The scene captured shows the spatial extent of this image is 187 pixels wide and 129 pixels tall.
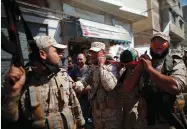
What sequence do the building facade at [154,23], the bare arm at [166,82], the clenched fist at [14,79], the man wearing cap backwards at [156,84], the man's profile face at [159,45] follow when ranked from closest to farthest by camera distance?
the clenched fist at [14,79], the bare arm at [166,82], the man wearing cap backwards at [156,84], the man's profile face at [159,45], the building facade at [154,23]

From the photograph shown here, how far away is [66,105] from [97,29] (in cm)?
703

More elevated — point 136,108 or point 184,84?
point 184,84

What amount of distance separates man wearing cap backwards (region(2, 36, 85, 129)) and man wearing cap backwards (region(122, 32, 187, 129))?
0.74 meters

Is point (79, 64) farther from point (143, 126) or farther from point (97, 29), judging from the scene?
point (97, 29)

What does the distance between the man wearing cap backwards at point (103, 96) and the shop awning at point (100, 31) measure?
17.2 ft

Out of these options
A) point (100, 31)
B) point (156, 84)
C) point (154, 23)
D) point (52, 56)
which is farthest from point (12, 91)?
point (154, 23)

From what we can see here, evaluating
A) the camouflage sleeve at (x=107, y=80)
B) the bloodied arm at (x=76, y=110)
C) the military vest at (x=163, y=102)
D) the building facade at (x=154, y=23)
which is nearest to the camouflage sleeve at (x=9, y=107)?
the bloodied arm at (x=76, y=110)

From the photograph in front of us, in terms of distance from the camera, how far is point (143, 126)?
8.99 ft

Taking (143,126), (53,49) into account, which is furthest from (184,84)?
(53,49)

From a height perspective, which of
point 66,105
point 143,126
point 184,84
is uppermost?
point 184,84

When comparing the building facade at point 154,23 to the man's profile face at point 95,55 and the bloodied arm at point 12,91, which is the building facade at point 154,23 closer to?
the man's profile face at point 95,55

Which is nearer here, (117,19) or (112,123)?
(112,123)

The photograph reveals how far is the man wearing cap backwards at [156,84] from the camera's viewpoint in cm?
250

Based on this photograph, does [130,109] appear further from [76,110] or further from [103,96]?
[76,110]
